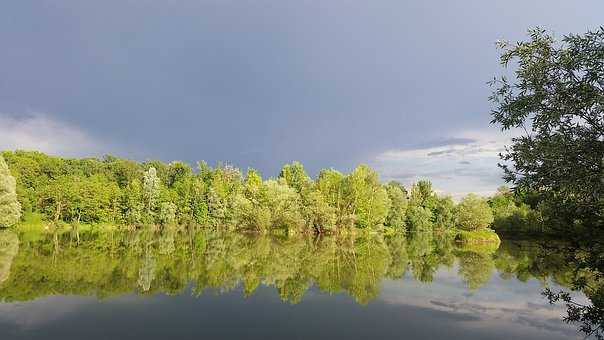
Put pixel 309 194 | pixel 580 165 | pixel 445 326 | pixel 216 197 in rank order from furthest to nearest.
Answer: pixel 216 197, pixel 309 194, pixel 445 326, pixel 580 165

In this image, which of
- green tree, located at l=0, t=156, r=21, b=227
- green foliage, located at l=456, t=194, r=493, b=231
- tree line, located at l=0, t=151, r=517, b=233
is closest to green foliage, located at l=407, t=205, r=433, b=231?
tree line, located at l=0, t=151, r=517, b=233

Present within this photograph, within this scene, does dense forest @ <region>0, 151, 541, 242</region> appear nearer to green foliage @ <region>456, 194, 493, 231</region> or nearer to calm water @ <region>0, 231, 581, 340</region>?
green foliage @ <region>456, 194, 493, 231</region>

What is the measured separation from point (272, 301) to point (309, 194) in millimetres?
53226

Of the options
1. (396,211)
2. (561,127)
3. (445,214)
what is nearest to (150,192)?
(396,211)

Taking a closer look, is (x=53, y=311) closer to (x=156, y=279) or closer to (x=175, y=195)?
(x=156, y=279)

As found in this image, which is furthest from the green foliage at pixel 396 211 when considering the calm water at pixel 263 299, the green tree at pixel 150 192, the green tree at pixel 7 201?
the green tree at pixel 7 201

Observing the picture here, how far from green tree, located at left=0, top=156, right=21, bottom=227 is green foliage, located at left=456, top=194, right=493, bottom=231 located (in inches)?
3131

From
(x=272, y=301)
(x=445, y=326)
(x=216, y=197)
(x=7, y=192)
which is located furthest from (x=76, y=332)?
(x=216, y=197)

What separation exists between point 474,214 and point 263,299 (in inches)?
2863

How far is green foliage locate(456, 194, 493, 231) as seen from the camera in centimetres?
8212

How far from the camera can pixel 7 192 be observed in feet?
199

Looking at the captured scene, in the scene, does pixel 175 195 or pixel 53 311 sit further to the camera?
pixel 175 195

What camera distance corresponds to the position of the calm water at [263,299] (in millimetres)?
14867

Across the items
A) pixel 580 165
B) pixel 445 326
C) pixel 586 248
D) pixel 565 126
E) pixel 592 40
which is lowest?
pixel 445 326
